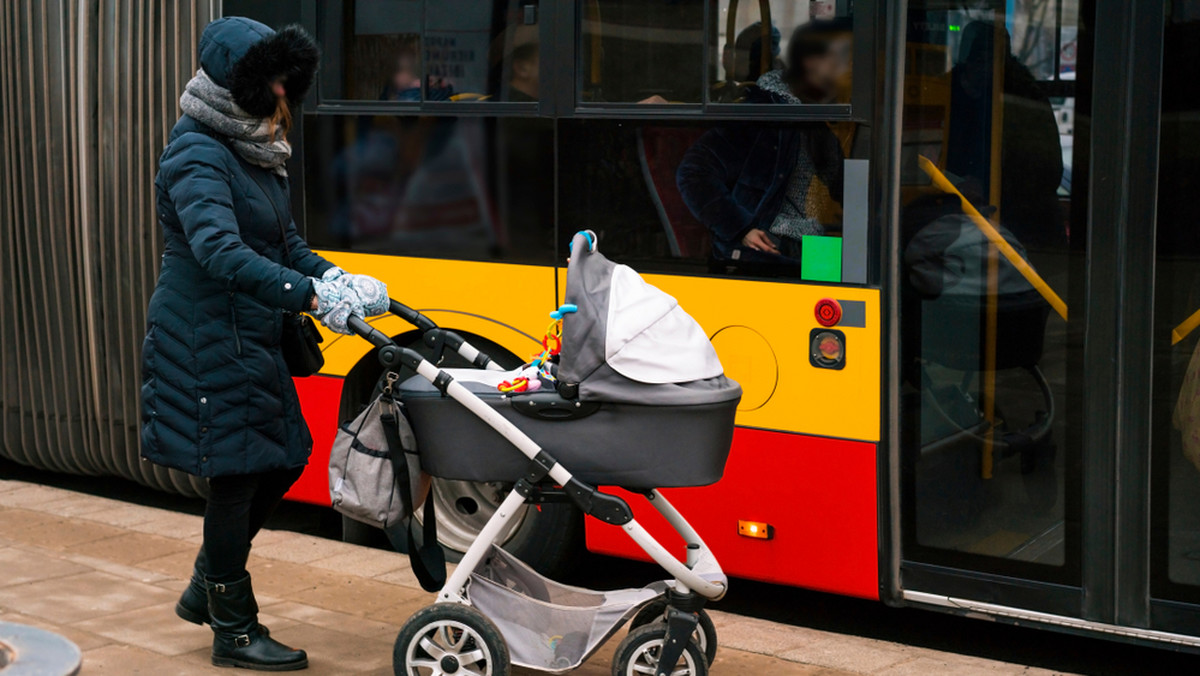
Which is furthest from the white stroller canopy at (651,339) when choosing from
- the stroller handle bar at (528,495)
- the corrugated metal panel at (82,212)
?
the corrugated metal panel at (82,212)

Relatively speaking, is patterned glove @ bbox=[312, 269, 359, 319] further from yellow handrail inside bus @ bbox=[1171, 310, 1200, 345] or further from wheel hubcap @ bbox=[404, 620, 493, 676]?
yellow handrail inside bus @ bbox=[1171, 310, 1200, 345]

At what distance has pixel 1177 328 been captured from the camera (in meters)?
4.25

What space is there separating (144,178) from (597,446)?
3277mm

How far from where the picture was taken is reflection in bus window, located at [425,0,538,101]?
524cm

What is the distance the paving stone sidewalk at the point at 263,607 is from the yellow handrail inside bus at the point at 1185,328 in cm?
116

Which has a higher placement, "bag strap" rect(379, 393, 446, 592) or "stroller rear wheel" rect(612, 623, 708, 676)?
"bag strap" rect(379, 393, 446, 592)

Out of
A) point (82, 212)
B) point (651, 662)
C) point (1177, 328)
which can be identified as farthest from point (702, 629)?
point (82, 212)

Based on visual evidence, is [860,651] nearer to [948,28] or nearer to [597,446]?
[597,446]

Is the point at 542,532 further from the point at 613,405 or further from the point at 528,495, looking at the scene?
the point at 613,405

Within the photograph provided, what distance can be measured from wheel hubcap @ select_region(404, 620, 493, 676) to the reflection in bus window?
206cm

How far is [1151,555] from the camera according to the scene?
4.32m

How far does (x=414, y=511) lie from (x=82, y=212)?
10.0 feet

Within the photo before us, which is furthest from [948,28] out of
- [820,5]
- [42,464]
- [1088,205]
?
[42,464]

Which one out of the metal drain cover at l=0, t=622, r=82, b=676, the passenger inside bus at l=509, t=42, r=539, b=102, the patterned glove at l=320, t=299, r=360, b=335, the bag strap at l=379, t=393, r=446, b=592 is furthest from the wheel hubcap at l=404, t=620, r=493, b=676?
the passenger inside bus at l=509, t=42, r=539, b=102
